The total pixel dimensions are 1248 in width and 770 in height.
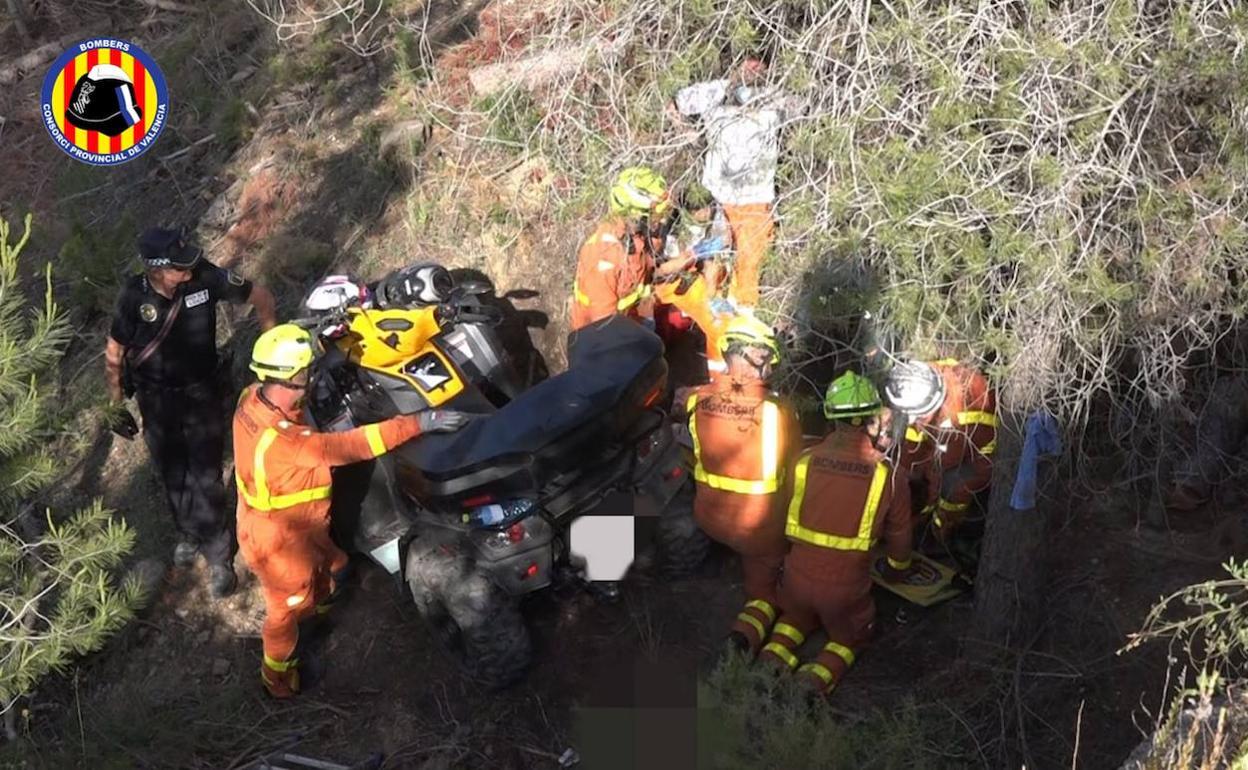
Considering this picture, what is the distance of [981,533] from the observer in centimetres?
640

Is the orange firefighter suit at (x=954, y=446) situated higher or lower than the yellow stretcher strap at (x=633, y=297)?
lower

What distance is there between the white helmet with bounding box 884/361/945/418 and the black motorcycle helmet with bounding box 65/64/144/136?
28.9 feet

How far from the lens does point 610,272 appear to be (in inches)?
268

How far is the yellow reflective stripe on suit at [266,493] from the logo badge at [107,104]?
21.6 ft

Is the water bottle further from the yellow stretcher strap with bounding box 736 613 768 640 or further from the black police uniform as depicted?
the black police uniform

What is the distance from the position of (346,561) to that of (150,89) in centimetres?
720

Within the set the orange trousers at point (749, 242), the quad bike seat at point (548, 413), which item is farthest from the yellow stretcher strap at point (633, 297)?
the quad bike seat at point (548, 413)

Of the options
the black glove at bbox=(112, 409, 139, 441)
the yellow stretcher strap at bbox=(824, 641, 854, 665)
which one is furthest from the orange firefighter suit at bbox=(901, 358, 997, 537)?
the black glove at bbox=(112, 409, 139, 441)

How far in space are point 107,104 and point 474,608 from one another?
8.39 metres

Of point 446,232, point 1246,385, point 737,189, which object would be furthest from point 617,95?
point 1246,385

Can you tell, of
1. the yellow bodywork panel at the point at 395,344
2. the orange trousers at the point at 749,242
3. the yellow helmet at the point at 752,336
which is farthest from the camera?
the yellow bodywork panel at the point at 395,344

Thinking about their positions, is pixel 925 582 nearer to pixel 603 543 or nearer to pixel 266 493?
pixel 603 543

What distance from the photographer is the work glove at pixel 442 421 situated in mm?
5844

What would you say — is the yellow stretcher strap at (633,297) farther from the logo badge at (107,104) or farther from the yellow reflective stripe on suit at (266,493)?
the logo badge at (107,104)
